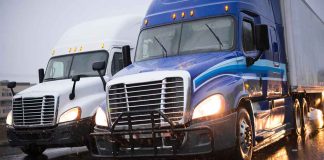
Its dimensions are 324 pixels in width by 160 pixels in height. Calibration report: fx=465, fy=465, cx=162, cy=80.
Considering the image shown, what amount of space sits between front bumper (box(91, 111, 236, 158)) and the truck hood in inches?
31.4

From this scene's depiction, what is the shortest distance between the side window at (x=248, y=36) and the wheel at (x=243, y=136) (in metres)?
1.23

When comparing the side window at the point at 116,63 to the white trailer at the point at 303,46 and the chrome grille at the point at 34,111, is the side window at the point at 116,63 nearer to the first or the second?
the chrome grille at the point at 34,111

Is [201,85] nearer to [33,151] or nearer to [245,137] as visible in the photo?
[245,137]

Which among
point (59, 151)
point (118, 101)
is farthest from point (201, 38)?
point (59, 151)

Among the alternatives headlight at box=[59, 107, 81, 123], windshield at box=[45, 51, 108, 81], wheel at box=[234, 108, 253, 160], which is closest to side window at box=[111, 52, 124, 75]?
windshield at box=[45, 51, 108, 81]

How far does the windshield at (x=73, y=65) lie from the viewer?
36.4ft

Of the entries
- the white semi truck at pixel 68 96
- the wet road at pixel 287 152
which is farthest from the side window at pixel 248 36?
the white semi truck at pixel 68 96

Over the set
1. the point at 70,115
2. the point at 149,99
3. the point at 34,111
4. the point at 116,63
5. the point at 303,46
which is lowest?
the point at 70,115

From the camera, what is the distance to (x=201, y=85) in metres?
6.58

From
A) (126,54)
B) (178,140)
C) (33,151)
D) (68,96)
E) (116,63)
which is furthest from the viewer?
(116,63)

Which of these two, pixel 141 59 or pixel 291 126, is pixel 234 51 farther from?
pixel 291 126

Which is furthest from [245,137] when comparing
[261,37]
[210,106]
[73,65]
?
[73,65]

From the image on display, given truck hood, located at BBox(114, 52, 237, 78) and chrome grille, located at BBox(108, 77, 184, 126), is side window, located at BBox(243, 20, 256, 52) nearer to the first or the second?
truck hood, located at BBox(114, 52, 237, 78)

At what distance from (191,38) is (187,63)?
99 cm
